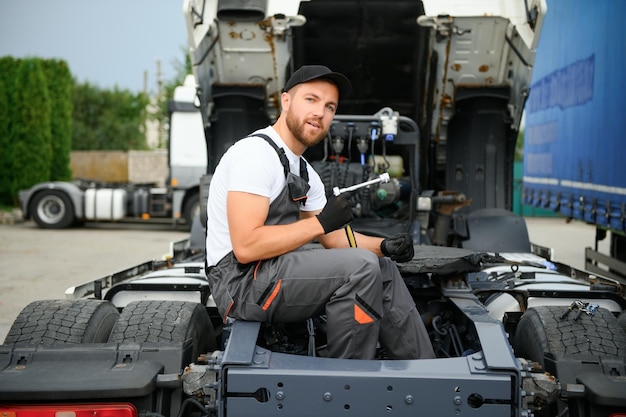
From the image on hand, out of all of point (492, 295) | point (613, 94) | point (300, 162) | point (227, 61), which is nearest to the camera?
point (300, 162)

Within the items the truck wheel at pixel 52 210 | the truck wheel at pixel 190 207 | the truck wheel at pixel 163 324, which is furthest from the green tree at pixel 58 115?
the truck wheel at pixel 163 324

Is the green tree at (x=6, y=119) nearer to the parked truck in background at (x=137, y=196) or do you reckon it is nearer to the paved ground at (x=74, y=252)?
the paved ground at (x=74, y=252)

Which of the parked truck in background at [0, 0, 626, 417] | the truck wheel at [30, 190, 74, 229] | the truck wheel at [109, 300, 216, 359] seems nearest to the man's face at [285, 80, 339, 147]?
the parked truck in background at [0, 0, 626, 417]

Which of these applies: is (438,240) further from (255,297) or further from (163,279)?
(255,297)

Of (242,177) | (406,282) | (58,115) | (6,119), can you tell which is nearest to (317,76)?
(242,177)

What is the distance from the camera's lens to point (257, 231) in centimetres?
320

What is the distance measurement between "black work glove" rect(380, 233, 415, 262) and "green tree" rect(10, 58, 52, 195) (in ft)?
67.8

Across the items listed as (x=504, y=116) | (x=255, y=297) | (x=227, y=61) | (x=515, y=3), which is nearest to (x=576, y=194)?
(x=504, y=116)

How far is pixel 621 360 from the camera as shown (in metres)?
3.21

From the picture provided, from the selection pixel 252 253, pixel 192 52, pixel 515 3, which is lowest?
pixel 252 253

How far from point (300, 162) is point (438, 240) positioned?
10.2 feet

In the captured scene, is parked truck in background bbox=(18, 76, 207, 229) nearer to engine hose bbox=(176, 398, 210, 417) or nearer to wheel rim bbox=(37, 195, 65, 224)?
wheel rim bbox=(37, 195, 65, 224)

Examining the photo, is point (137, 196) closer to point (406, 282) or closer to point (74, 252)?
point (74, 252)

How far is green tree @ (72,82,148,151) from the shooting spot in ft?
124
